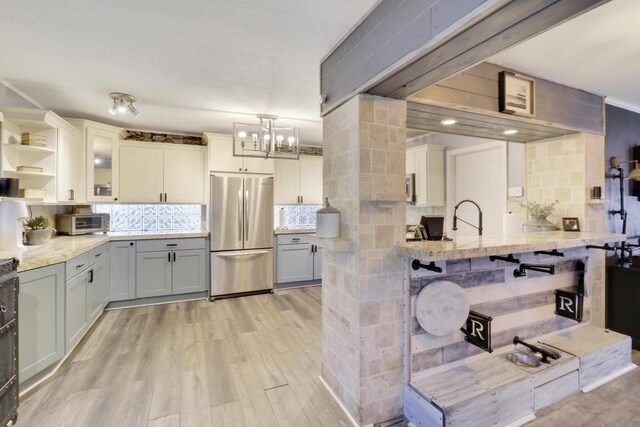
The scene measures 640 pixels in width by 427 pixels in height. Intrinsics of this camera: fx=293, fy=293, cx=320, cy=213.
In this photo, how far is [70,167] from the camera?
136 inches

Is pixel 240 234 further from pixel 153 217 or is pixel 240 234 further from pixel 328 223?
pixel 328 223

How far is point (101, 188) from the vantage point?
153 inches

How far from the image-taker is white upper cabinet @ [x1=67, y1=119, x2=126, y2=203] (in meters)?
3.70

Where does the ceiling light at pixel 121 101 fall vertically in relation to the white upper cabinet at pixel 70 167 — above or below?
above

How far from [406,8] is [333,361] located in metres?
2.18

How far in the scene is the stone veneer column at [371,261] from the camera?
1799 millimetres

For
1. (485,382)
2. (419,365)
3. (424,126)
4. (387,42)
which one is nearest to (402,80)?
(387,42)

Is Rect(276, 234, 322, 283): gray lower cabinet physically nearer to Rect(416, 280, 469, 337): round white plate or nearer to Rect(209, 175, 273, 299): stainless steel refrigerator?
Rect(209, 175, 273, 299): stainless steel refrigerator

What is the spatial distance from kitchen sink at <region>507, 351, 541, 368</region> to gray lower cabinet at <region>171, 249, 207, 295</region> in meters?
3.77

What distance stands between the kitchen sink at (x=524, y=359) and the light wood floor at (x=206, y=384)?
0.29 meters

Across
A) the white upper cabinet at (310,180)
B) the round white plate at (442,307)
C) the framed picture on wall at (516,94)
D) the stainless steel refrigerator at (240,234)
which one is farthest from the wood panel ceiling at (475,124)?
the white upper cabinet at (310,180)

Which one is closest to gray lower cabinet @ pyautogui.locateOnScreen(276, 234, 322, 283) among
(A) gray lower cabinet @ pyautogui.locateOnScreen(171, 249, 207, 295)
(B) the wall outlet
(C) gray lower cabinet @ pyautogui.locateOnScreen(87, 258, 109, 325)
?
(A) gray lower cabinet @ pyautogui.locateOnScreen(171, 249, 207, 295)

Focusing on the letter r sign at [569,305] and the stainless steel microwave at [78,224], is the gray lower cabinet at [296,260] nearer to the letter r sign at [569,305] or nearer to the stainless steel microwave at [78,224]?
the stainless steel microwave at [78,224]

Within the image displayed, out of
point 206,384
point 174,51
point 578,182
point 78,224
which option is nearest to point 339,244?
point 206,384
